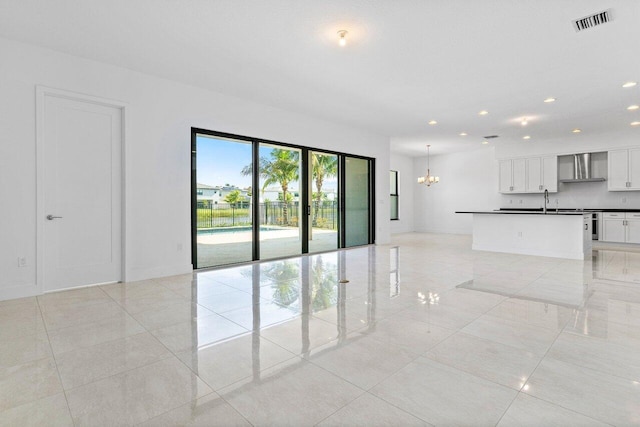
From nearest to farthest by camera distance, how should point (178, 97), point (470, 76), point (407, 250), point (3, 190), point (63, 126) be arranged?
point (3, 190) < point (63, 126) < point (470, 76) < point (178, 97) < point (407, 250)

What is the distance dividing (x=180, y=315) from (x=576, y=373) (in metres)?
3.23

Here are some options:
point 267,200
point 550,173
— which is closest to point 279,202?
point 267,200

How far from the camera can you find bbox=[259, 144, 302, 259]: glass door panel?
6473mm

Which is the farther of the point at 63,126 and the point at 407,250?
the point at 407,250

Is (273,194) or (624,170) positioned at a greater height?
(624,170)

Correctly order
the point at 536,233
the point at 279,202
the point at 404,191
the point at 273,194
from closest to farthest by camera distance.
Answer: the point at 273,194, the point at 279,202, the point at 536,233, the point at 404,191

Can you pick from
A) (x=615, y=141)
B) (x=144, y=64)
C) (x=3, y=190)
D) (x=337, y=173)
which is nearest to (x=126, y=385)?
(x=3, y=190)

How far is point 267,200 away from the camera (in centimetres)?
650

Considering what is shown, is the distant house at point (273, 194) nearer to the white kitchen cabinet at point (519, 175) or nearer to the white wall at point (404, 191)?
the white wall at point (404, 191)

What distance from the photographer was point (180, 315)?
3289 mm

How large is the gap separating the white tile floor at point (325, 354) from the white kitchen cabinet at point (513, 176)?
Answer: 602cm

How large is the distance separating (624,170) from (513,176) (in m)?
2.47

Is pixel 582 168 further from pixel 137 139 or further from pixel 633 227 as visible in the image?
pixel 137 139

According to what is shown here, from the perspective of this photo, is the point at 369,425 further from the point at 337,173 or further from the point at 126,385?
the point at 337,173
